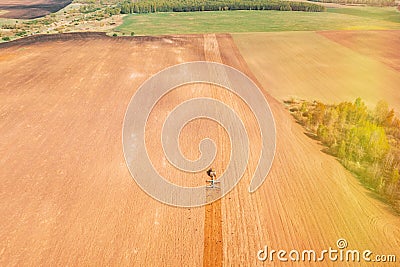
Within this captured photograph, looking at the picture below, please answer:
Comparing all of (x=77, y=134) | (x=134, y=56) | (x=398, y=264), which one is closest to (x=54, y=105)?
(x=77, y=134)

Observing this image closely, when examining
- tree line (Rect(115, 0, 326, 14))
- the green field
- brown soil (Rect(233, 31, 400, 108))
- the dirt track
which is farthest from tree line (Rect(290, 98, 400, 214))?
tree line (Rect(115, 0, 326, 14))

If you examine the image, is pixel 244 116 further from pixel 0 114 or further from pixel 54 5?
pixel 54 5

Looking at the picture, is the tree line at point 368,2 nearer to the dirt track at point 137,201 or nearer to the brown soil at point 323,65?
the brown soil at point 323,65

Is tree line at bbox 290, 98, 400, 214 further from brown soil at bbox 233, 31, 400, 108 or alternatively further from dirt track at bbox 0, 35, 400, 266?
brown soil at bbox 233, 31, 400, 108

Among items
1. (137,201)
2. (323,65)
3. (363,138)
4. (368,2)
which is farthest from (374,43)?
(368,2)

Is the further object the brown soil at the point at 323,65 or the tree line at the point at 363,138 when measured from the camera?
the brown soil at the point at 323,65

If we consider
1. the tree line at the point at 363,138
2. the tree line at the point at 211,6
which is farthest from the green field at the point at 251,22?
the tree line at the point at 363,138

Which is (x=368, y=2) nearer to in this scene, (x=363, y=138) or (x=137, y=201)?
(x=363, y=138)
